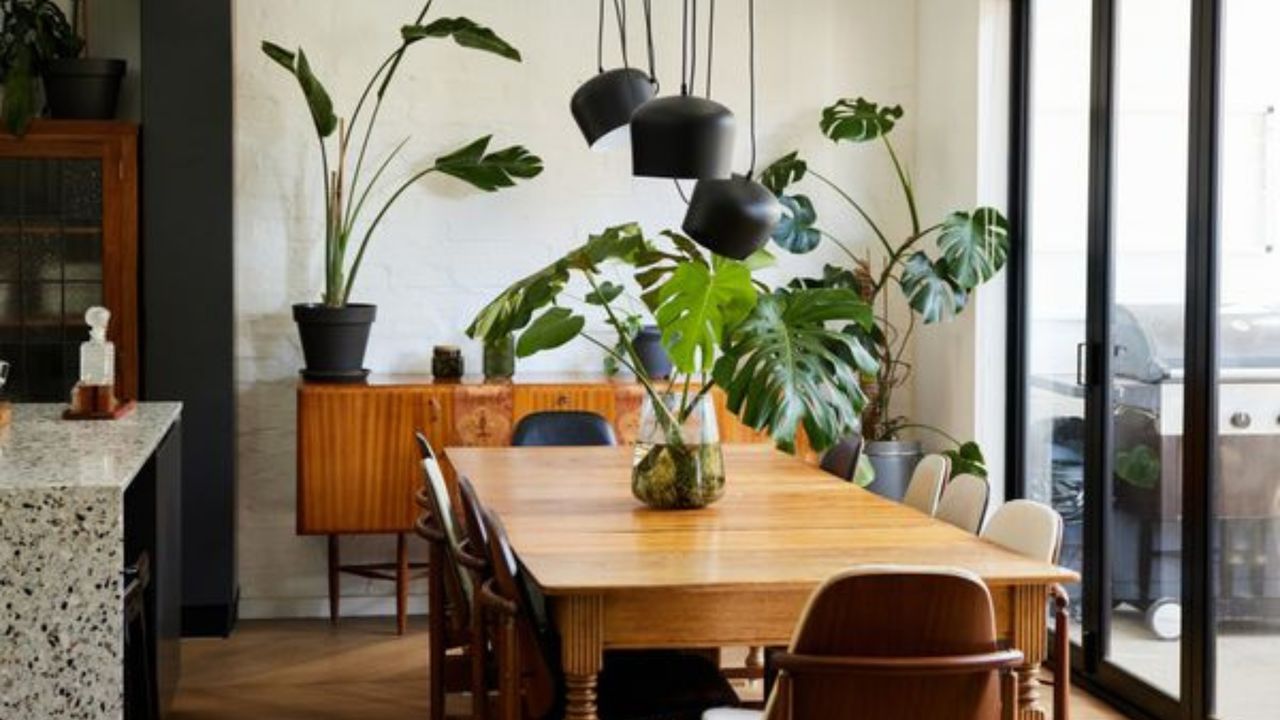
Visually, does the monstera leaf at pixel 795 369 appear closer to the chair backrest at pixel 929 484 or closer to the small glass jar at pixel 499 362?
the chair backrest at pixel 929 484

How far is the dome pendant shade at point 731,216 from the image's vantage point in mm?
4125

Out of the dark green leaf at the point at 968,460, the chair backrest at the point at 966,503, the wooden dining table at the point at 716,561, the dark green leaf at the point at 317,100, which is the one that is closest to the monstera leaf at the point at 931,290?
the dark green leaf at the point at 968,460

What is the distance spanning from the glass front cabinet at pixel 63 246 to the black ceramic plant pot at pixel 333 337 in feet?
2.02

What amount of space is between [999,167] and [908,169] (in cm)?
74

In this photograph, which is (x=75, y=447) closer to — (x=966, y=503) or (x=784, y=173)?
(x=966, y=503)

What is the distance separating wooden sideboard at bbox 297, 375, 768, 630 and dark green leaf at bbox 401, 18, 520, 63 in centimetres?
123

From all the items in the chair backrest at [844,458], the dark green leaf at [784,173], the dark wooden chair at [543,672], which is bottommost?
the dark wooden chair at [543,672]

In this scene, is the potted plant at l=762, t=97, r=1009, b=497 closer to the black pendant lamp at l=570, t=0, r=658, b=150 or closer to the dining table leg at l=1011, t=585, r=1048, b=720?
the black pendant lamp at l=570, t=0, r=658, b=150

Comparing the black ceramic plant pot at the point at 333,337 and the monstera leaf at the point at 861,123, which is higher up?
the monstera leaf at the point at 861,123

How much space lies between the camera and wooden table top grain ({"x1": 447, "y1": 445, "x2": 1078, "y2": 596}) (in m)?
3.60

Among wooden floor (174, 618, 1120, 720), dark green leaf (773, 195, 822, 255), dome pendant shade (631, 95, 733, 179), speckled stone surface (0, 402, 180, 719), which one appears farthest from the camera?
dark green leaf (773, 195, 822, 255)

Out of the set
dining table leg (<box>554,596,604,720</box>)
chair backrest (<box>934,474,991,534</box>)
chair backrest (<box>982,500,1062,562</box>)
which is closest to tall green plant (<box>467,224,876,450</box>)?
chair backrest (<box>934,474,991,534</box>)

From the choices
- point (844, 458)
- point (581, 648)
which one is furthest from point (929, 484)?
point (581, 648)

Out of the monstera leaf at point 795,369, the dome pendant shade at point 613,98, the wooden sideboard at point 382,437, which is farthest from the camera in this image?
the wooden sideboard at point 382,437
